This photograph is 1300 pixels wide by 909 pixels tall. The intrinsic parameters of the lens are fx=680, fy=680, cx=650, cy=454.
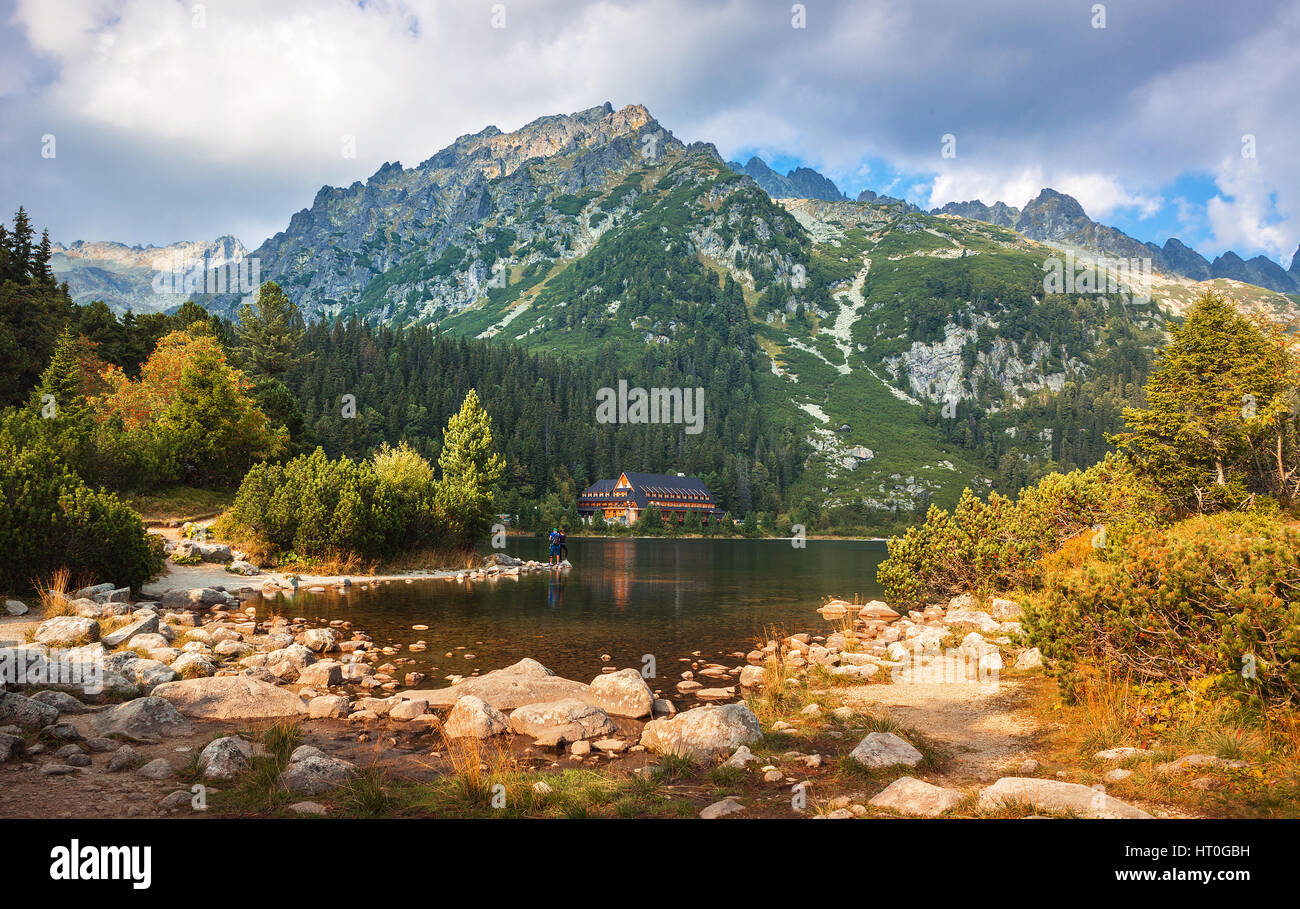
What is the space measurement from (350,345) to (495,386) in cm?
3974

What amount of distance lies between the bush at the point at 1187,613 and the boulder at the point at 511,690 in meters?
11.5

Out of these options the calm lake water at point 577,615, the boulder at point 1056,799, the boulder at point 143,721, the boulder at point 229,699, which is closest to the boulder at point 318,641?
the calm lake water at point 577,615

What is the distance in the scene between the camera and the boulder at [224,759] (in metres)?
10.3

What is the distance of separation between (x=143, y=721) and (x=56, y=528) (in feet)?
59.6

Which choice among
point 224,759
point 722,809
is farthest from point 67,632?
point 722,809

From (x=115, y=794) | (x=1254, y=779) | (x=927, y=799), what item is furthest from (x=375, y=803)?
(x=1254, y=779)

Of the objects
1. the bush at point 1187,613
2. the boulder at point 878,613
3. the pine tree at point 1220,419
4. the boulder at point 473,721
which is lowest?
the boulder at point 878,613

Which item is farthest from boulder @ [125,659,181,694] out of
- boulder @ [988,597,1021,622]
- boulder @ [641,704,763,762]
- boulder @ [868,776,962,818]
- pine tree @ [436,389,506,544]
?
pine tree @ [436,389,506,544]

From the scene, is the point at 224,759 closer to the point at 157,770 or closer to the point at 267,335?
the point at 157,770

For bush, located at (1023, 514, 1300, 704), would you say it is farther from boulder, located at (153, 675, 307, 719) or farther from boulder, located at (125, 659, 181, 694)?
boulder, located at (125, 659, 181, 694)

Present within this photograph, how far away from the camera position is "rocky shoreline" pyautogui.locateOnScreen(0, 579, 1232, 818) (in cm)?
1023

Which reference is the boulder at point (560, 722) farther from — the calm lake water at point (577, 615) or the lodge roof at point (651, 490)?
the lodge roof at point (651, 490)

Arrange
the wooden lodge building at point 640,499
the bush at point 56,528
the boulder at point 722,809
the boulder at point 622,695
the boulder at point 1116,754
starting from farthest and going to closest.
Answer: the wooden lodge building at point 640,499
the bush at point 56,528
the boulder at point 622,695
the boulder at point 1116,754
the boulder at point 722,809
